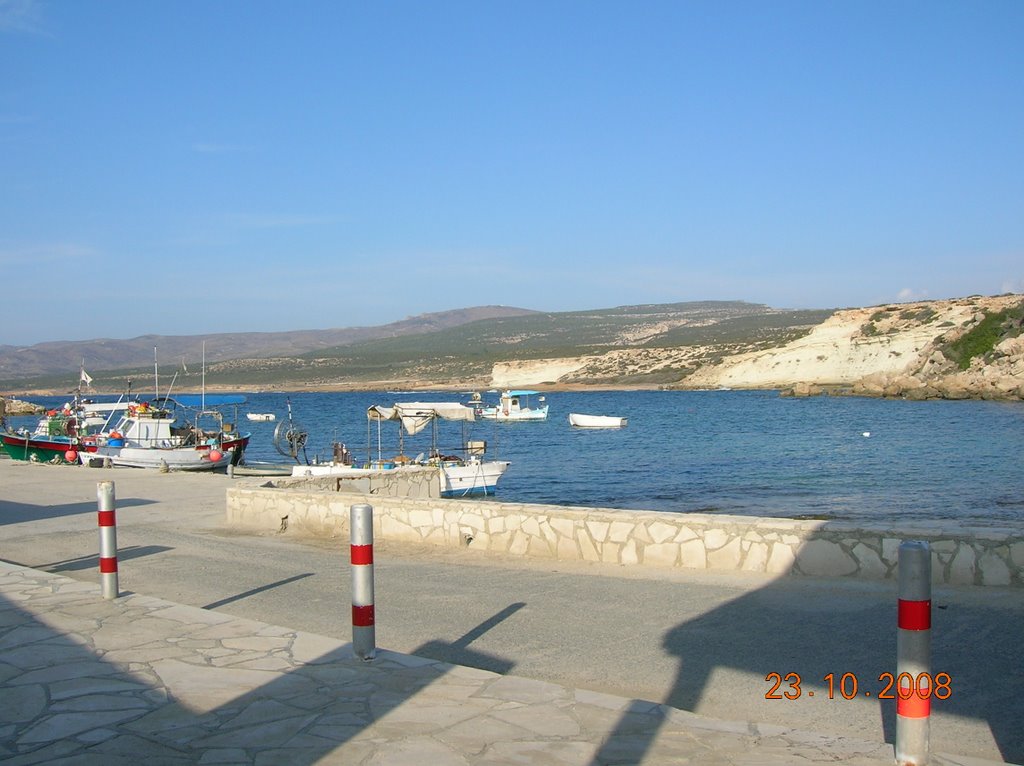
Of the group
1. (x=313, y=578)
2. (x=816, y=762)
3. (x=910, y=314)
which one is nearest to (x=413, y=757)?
(x=816, y=762)

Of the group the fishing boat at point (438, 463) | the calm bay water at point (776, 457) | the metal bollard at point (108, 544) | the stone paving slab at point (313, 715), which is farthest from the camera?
the fishing boat at point (438, 463)

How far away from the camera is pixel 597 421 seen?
63.2m

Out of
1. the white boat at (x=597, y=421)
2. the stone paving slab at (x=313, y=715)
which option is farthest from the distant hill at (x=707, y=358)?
the stone paving slab at (x=313, y=715)

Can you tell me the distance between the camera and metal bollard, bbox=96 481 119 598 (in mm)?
7715

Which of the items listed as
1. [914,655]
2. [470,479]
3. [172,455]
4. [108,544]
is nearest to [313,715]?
[914,655]

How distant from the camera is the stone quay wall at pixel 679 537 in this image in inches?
318

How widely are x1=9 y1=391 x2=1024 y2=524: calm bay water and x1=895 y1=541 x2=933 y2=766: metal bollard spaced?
17529 millimetres

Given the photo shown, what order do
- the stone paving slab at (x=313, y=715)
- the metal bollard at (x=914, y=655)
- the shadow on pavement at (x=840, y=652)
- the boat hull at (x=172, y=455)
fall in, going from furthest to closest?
the boat hull at (x=172, y=455)
the shadow on pavement at (x=840, y=652)
the stone paving slab at (x=313, y=715)
the metal bollard at (x=914, y=655)

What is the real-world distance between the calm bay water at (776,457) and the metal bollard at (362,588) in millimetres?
17436

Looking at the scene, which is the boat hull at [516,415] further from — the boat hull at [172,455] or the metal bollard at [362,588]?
the metal bollard at [362,588]

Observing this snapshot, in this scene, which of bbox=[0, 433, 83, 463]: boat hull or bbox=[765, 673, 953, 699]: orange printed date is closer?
bbox=[765, 673, 953, 699]: orange printed date

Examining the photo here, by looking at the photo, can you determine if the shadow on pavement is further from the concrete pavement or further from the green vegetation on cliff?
the green vegetation on cliff

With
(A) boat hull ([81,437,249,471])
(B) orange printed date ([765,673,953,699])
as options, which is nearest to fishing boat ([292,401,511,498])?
(A) boat hull ([81,437,249,471])

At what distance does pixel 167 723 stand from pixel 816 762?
3050 millimetres
